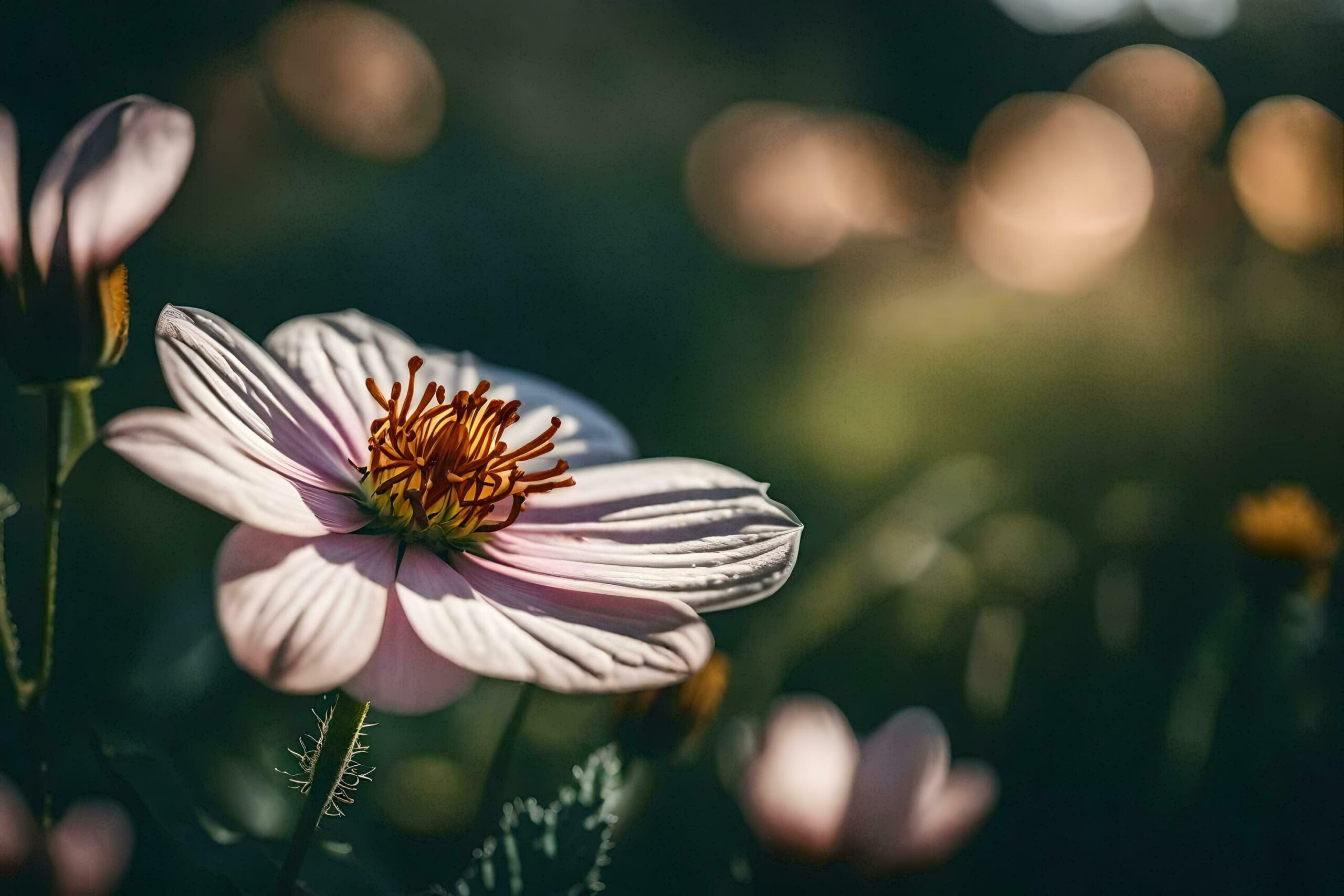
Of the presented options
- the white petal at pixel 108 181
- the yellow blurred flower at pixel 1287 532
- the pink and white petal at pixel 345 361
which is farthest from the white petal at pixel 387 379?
the yellow blurred flower at pixel 1287 532

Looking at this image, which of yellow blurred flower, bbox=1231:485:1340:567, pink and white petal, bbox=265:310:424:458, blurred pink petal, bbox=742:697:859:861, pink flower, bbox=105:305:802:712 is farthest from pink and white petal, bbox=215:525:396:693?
yellow blurred flower, bbox=1231:485:1340:567

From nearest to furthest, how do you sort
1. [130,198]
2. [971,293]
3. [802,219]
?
[130,198]
[971,293]
[802,219]

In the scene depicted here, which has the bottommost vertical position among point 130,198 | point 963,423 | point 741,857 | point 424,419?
point 963,423

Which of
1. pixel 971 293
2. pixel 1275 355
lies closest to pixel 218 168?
pixel 971 293

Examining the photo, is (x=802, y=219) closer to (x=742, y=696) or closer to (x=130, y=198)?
(x=742, y=696)

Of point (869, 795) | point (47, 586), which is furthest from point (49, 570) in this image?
point (869, 795)
